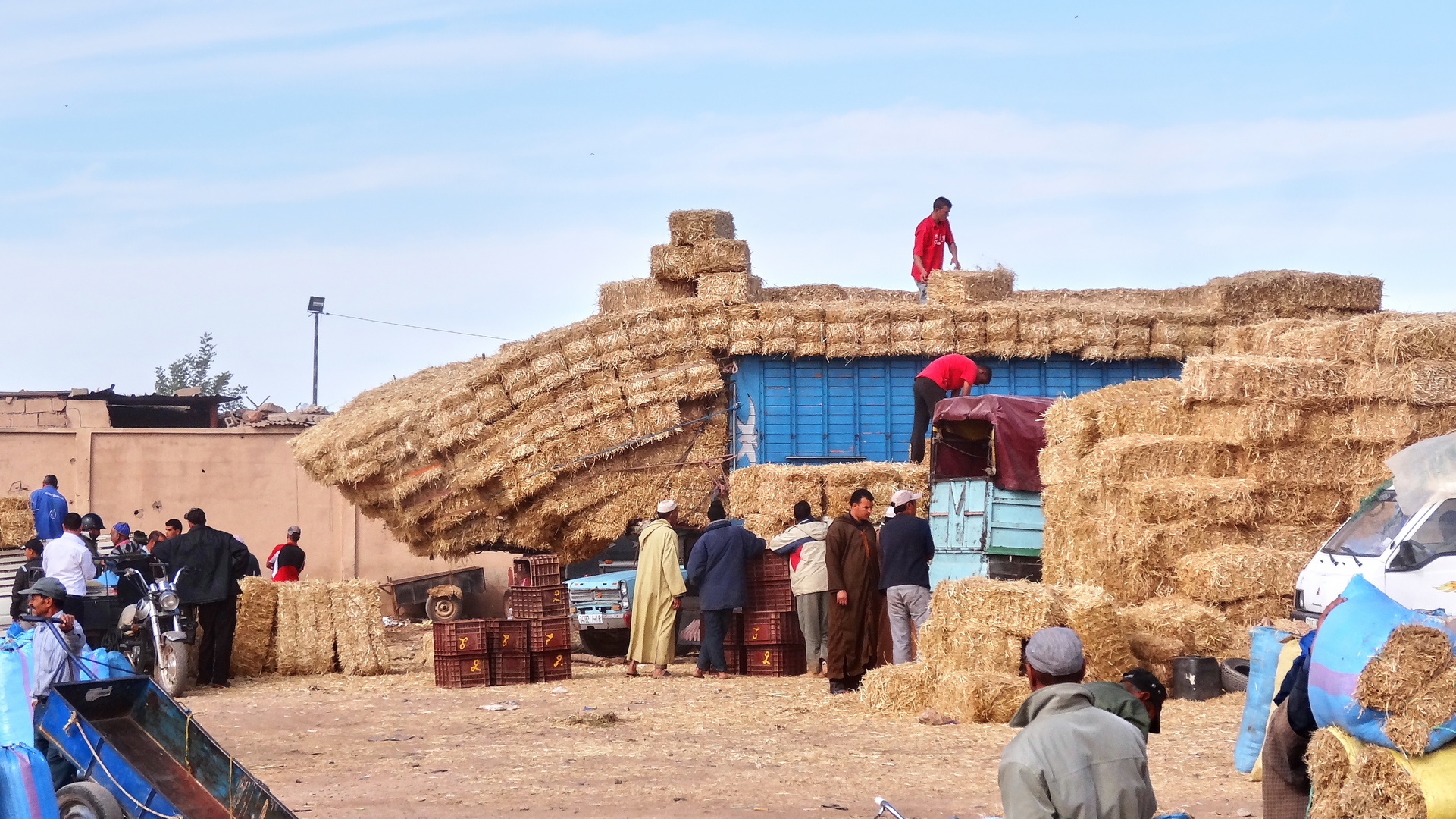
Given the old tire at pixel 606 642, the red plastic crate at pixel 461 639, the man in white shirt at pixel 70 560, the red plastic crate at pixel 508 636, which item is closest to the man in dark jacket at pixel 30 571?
the man in white shirt at pixel 70 560

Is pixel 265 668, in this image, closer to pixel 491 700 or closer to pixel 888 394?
pixel 491 700

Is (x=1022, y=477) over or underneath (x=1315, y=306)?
underneath

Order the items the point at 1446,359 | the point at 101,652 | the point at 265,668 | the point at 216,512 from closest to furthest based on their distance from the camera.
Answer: the point at 101,652, the point at 1446,359, the point at 265,668, the point at 216,512

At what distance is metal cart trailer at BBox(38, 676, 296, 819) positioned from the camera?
747cm

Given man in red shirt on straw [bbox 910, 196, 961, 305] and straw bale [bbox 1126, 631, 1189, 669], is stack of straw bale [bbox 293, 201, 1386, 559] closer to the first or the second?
man in red shirt on straw [bbox 910, 196, 961, 305]

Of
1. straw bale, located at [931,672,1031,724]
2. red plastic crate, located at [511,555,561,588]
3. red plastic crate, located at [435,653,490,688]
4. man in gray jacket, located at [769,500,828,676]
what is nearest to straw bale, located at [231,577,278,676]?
red plastic crate, located at [435,653,490,688]

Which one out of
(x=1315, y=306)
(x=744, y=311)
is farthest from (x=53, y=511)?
(x=1315, y=306)

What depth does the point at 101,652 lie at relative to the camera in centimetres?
885

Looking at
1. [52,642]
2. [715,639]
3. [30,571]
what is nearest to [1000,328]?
[715,639]

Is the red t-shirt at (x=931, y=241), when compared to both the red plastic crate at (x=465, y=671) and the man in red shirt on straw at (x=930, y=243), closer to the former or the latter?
the man in red shirt on straw at (x=930, y=243)

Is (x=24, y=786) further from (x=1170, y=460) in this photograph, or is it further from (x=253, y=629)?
(x=1170, y=460)

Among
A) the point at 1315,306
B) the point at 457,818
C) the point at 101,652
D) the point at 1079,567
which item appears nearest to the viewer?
the point at 457,818

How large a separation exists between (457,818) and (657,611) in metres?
7.18

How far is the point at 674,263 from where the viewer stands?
20188 mm
